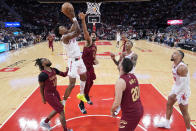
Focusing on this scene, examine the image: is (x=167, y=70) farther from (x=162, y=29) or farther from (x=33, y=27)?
(x=33, y=27)

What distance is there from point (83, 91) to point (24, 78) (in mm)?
4658

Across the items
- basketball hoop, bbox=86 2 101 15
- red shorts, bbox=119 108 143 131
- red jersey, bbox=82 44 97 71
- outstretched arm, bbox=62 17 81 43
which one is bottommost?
red shorts, bbox=119 108 143 131

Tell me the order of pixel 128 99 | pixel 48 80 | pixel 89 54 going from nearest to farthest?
pixel 128 99 → pixel 48 80 → pixel 89 54

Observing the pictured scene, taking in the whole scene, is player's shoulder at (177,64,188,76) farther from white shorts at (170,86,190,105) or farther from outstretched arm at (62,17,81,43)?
outstretched arm at (62,17,81,43)

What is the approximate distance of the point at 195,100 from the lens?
566cm

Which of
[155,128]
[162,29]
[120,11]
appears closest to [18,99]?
[155,128]

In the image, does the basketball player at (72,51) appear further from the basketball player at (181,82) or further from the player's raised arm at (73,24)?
the basketball player at (181,82)

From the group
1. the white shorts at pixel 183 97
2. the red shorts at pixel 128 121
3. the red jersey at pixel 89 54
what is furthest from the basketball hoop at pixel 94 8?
the red shorts at pixel 128 121

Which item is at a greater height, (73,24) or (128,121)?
(73,24)

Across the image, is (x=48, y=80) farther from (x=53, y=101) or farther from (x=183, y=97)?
(x=183, y=97)

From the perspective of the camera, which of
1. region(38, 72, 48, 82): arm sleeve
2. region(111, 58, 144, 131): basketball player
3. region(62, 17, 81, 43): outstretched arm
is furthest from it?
region(62, 17, 81, 43): outstretched arm

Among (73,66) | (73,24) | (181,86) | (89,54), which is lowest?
(181,86)

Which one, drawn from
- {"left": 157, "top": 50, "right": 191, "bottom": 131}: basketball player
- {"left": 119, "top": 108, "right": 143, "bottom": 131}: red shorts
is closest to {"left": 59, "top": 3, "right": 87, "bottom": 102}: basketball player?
{"left": 119, "top": 108, "right": 143, "bottom": 131}: red shorts

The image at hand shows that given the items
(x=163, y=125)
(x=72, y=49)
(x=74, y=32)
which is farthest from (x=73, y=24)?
(x=163, y=125)
